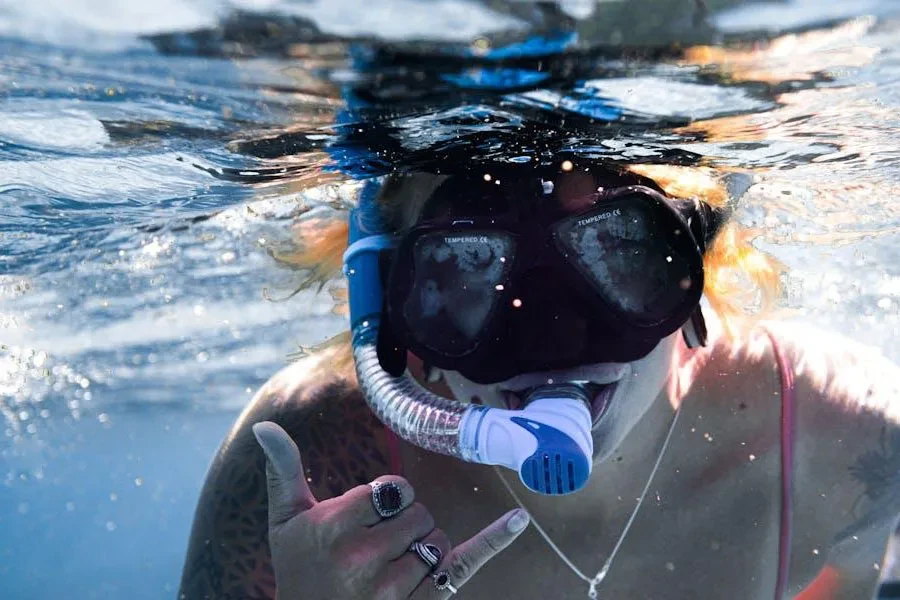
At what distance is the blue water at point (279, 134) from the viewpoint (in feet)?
7.97

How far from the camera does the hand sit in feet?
9.27

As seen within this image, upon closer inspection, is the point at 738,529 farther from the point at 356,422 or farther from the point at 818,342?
the point at 356,422

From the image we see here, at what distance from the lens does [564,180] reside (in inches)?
127

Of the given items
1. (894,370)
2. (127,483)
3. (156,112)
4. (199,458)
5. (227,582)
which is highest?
(156,112)

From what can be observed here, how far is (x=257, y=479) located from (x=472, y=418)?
143 cm

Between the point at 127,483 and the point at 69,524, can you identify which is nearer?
the point at 127,483

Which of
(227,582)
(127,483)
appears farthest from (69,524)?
(227,582)

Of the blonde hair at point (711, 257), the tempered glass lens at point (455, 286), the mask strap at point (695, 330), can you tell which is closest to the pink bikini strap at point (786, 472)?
the blonde hair at point (711, 257)

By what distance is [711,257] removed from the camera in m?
4.07

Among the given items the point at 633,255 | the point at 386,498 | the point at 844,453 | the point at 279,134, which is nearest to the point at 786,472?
the point at 844,453

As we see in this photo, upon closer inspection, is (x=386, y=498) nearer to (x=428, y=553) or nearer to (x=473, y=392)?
(x=428, y=553)

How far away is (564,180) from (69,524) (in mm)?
50984

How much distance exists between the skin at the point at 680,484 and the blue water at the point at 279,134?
1.31 meters

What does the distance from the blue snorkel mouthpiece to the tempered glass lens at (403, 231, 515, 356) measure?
0.24 metres
